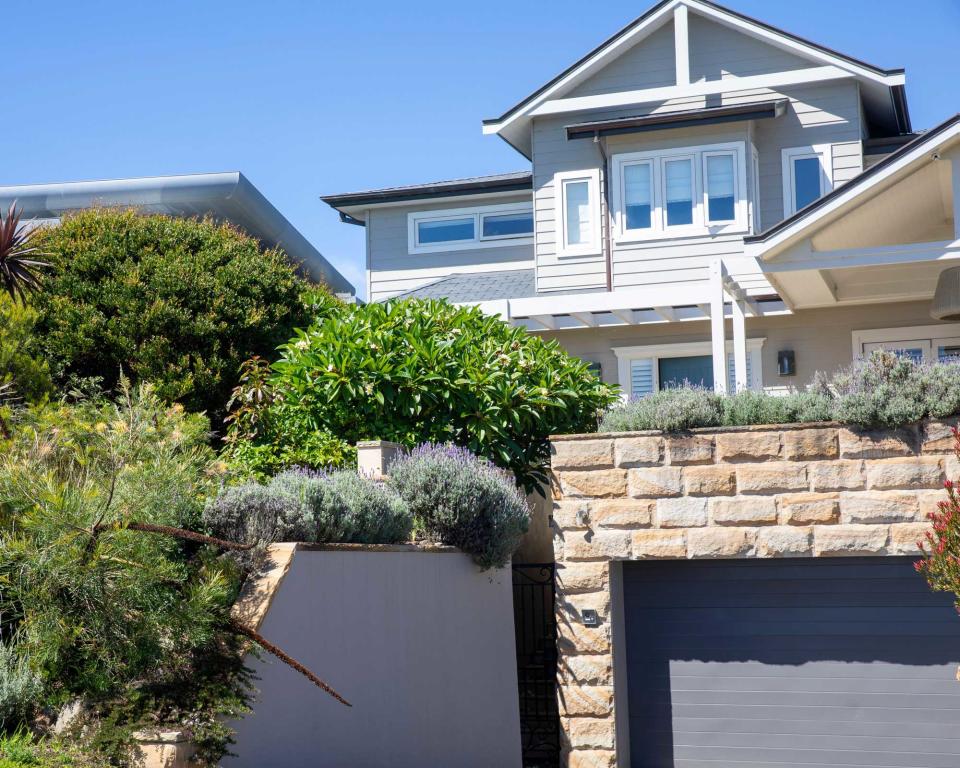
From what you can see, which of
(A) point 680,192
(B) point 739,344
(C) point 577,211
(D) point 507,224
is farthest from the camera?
(D) point 507,224

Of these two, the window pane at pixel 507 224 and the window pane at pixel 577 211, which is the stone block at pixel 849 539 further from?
the window pane at pixel 507 224

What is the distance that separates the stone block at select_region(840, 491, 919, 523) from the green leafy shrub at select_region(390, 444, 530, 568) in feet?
9.38

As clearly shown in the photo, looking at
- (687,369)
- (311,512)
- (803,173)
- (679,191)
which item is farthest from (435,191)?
(311,512)

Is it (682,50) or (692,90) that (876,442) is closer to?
(692,90)

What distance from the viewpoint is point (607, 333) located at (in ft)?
56.0

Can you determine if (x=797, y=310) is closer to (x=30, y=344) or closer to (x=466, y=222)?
(x=466, y=222)

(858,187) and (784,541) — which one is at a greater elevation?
(858,187)

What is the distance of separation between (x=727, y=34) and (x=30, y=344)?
11306mm

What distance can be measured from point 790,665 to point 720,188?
854 centimetres

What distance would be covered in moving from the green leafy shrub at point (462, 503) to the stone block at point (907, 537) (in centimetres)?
322

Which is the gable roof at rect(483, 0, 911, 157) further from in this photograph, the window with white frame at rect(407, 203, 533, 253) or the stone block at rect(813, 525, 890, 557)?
the stone block at rect(813, 525, 890, 557)

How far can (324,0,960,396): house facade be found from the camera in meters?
15.7

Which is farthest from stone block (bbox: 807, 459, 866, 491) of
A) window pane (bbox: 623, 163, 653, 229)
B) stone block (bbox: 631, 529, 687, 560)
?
window pane (bbox: 623, 163, 653, 229)

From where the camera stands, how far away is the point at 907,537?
937 cm
